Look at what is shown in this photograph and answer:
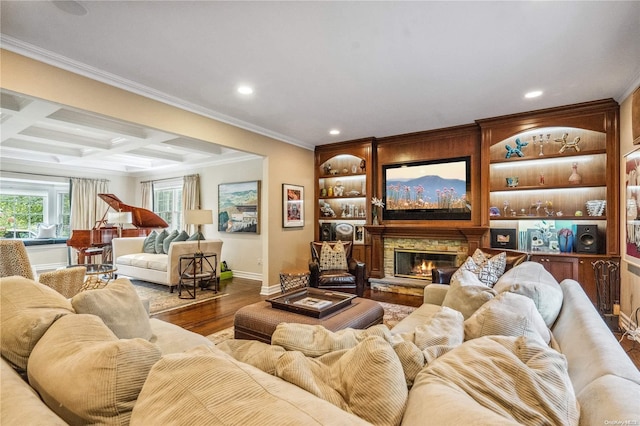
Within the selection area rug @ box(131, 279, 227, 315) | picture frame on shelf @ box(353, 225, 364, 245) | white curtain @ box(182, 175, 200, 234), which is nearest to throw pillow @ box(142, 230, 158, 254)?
area rug @ box(131, 279, 227, 315)

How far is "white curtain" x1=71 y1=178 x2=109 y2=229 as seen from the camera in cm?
754

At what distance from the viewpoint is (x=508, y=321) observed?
1.21 metres

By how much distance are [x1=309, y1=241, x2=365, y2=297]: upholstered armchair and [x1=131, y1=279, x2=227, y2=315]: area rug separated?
1.64 metres

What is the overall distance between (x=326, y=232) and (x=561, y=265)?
3673 mm

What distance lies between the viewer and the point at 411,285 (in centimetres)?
500

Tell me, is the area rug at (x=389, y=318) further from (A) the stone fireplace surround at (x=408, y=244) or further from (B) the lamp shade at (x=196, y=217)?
(B) the lamp shade at (x=196, y=217)

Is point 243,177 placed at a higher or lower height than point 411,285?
higher

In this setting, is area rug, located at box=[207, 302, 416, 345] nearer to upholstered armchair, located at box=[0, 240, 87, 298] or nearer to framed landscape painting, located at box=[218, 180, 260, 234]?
upholstered armchair, located at box=[0, 240, 87, 298]

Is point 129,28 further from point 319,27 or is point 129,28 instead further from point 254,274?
point 254,274

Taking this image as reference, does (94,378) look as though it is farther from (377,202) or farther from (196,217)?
(377,202)

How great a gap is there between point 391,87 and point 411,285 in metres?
3.18

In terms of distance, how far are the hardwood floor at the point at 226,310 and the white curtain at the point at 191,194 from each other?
2363 mm

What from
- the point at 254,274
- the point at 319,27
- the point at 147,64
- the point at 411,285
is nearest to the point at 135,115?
the point at 147,64

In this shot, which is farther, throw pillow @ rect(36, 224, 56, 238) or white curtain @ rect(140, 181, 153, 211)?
white curtain @ rect(140, 181, 153, 211)
